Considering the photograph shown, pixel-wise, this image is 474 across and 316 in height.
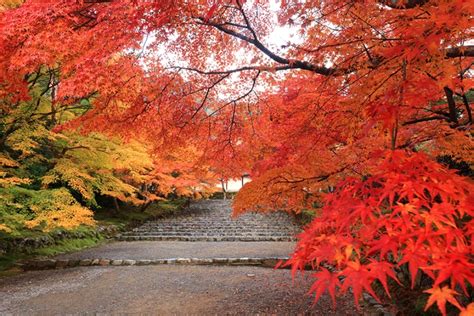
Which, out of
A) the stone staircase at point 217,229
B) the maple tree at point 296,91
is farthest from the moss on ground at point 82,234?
the maple tree at point 296,91

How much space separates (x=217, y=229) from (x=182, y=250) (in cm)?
570

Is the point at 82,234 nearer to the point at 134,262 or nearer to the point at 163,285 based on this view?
the point at 134,262

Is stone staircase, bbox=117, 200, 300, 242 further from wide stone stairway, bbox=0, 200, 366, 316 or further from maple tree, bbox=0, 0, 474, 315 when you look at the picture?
maple tree, bbox=0, 0, 474, 315

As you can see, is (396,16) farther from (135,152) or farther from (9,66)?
(135,152)

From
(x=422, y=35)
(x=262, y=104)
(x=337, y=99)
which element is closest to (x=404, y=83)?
(x=422, y=35)

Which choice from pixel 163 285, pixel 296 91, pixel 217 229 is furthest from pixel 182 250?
pixel 296 91

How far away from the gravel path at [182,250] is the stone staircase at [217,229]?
0.75 metres

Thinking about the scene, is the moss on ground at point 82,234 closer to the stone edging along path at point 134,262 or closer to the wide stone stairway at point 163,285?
the wide stone stairway at point 163,285

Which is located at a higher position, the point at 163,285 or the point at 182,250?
the point at 163,285

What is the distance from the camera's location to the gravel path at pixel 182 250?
1012 centimetres

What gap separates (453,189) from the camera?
1803 mm

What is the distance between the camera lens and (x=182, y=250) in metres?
11.3

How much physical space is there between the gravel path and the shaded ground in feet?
6.03

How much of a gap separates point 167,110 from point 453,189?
4588 millimetres
